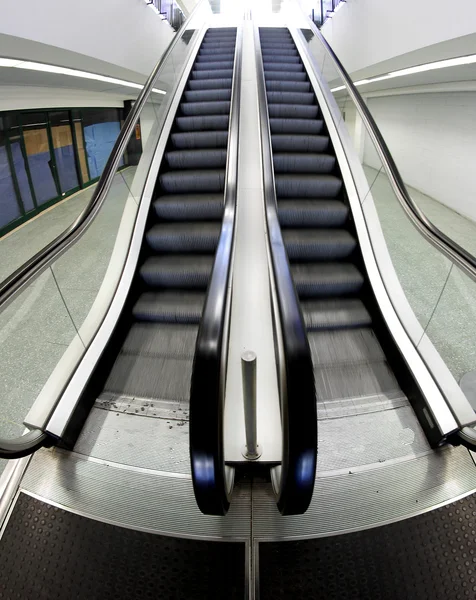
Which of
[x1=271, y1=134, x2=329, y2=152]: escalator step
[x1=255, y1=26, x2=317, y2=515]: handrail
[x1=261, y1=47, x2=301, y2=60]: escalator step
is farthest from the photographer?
[x1=261, y1=47, x2=301, y2=60]: escalator step

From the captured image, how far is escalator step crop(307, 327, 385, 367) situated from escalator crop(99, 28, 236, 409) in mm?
897

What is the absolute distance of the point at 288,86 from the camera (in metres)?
4.70

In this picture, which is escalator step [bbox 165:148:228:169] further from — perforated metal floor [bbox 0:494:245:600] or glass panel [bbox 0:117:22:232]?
glass panel [bbox 0:117:22:232]

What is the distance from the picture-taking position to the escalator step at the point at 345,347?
7.76 feet

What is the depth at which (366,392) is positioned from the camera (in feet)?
7.08

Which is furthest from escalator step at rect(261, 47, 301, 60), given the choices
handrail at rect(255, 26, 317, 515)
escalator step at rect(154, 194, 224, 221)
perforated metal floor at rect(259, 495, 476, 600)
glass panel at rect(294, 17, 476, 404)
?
perforated metal floor at rect(259, 495, 476, 600)

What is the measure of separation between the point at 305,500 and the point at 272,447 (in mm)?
415

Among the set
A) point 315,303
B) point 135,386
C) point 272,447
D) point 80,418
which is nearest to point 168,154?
point 315,303

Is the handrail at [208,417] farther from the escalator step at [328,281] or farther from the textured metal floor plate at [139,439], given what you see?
the escalator step at [328,281]

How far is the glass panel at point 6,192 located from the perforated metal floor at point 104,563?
5.81m

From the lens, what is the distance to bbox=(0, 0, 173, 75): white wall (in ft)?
10.8

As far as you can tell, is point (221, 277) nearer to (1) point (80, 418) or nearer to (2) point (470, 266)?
(1) point (80, 418)

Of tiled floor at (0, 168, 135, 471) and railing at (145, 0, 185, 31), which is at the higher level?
railing at (145, 0, 185, 31)

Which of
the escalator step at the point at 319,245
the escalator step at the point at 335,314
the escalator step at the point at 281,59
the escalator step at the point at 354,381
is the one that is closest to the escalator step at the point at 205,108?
the escalator step at the point at 281,59
